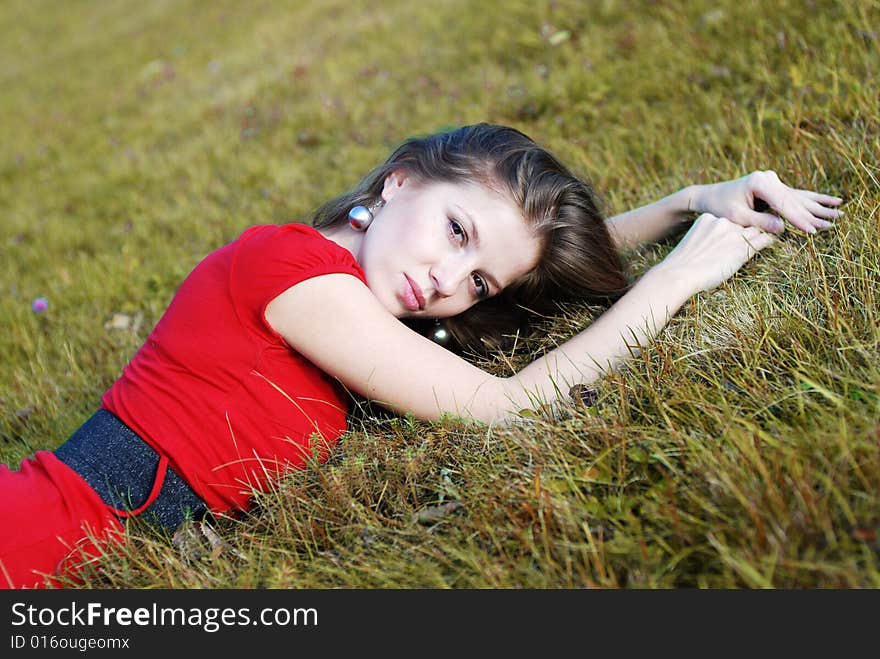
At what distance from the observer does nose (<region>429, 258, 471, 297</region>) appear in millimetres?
2518

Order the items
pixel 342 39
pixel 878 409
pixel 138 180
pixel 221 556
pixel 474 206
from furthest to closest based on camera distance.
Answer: pixel 342 39 → pixel 138 180 → pixel 474 206 → pixel 221 556 → pixel 878 409

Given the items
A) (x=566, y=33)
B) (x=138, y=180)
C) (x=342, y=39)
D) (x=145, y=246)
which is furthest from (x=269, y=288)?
(x=342, y=39)

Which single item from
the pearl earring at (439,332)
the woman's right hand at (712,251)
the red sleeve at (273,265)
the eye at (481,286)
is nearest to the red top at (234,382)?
the red sleeve at (273,265)

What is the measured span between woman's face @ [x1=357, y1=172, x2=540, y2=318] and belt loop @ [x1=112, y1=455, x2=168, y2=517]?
2.83 ft

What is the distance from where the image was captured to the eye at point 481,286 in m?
2.70

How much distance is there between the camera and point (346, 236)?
281cm

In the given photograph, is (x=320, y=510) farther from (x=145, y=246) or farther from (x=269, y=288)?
(x=145, y=246)

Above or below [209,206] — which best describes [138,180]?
above

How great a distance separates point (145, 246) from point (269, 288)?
2996mm

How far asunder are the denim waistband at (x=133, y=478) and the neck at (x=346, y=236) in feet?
3.12

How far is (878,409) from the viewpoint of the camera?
1.73m

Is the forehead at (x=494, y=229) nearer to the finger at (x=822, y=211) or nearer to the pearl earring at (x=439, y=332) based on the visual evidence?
the pearl earring at (x=439, y=332)

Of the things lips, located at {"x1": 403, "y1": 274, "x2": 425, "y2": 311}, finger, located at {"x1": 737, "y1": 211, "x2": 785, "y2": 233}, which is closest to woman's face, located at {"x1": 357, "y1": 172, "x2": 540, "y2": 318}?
lips, located at {"x1": 403, "y1": 274, "x2": 425, "y2": 311}

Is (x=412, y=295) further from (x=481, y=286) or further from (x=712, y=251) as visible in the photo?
(x=712, y=251)
